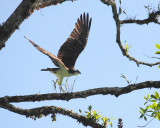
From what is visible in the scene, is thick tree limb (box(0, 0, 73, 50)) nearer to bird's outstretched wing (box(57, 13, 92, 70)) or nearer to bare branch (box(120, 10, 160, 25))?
bare branch (box(120, 10, 160, 25))

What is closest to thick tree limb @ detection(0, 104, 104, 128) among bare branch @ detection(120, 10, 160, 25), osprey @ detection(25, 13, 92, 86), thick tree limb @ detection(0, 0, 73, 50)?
thick tree limb @ detection(0, 0, 73, 50)

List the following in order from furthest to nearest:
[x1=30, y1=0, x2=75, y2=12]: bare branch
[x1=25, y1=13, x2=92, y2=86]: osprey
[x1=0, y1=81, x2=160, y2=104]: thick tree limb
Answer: [x1=25, y1=13, x2=92, y2=86]: osprey → [x1=30, y1=0, x2=75, y2=12]: bare branch → [x1=0, y1=81, x2=160, y2=104]: thick tree limb

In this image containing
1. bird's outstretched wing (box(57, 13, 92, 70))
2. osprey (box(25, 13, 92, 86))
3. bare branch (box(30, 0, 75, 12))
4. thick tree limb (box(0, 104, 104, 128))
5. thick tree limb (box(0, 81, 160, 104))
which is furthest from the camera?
bird's outstretched wing (box(57, 13, 92, 70))

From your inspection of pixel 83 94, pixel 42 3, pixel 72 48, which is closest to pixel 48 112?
pixel 83 94

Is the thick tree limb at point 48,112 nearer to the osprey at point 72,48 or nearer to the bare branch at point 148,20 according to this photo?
the bare branch at point 148,20

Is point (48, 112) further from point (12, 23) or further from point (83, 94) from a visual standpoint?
point (12, 23)

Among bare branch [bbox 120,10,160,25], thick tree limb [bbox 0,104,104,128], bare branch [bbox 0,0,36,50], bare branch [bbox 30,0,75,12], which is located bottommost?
thick tree limb [bbox 0,104,104,128]

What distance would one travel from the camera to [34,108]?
4.29m

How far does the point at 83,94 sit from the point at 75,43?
3154 millimetres

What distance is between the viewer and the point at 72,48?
6883 mm

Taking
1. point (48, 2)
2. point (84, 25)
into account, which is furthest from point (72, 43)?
point (48, 2)

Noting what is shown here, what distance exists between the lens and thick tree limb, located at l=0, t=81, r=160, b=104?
3.59 meters

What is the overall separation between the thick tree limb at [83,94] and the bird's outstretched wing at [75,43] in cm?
258

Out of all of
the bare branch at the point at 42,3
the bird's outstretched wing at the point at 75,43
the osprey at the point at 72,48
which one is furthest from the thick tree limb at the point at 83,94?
the bird's outstretched wing at the point at 75,43
